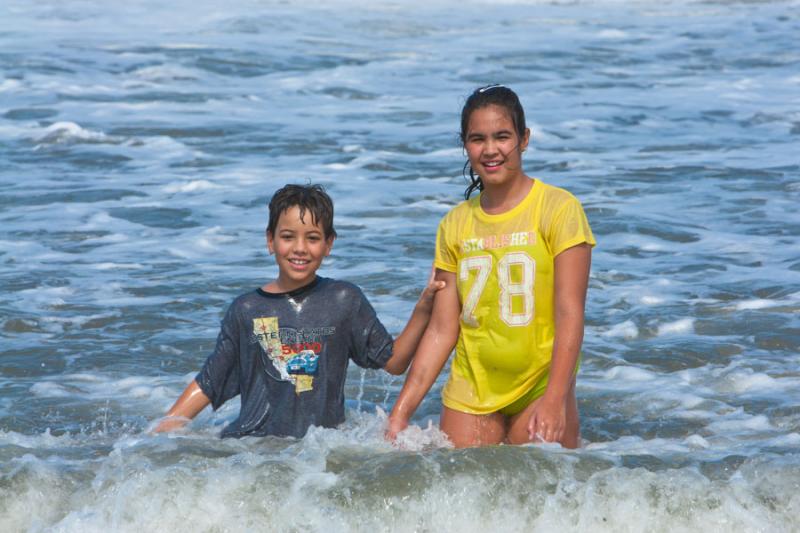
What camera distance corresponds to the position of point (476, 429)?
4.93 m

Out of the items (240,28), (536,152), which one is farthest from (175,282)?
(240,28)

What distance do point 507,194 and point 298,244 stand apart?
2.61 ft

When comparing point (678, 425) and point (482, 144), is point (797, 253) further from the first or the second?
point (482, 144)

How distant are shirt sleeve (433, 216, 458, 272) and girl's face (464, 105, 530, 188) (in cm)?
30

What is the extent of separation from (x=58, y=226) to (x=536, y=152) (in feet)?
17.1

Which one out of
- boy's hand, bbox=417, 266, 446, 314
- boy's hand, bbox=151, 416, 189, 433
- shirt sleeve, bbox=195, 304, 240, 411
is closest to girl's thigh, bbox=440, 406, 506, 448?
boy's hand, bbox=417, 266, 446, 314

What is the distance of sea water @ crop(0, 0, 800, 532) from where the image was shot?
4.53 m

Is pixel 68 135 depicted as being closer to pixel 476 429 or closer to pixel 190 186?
pixel 190 186

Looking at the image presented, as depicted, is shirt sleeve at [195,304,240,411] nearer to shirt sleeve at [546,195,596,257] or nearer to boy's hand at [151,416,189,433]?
boy's hand at [151,416,189,433]

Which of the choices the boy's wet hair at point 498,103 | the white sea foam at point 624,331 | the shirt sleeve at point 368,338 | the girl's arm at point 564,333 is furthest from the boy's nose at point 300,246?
the white sea foam at point 624,331

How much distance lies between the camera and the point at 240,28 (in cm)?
2359

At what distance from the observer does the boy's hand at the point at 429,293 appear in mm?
4883

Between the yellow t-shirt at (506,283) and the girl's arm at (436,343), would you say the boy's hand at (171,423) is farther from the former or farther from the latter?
the yellow t-shirt at (506,283)

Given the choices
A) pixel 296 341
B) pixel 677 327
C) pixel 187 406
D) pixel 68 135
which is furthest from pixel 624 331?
pixel 68 135
